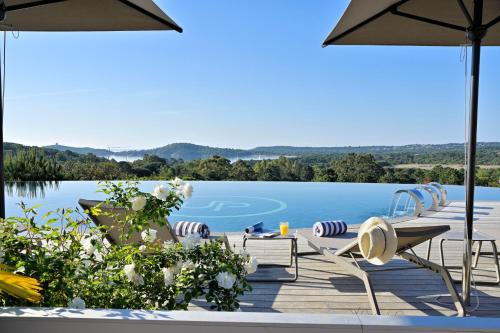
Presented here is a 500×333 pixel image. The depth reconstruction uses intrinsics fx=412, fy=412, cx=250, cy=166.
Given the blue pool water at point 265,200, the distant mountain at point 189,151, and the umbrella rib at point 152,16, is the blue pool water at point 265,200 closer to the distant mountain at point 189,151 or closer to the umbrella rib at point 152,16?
the distant mountain at point 189,151

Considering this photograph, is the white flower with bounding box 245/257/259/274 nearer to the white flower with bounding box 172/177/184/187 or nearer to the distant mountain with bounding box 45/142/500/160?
the white flower with bounding box 172/177/184/187

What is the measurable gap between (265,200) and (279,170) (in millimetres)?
3164

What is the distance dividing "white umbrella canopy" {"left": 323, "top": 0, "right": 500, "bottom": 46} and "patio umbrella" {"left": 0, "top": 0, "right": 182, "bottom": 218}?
4.53 feet

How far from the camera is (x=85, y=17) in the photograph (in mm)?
3332

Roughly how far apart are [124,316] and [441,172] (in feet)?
51.6

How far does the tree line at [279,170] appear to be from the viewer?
14.3 metres

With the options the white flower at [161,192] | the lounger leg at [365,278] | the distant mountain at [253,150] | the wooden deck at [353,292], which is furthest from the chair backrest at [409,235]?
the distant mountain at [253,150]

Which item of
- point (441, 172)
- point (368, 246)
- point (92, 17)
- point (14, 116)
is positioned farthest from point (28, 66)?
point (441, 172)

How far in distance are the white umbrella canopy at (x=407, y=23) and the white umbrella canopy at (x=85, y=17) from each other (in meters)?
1.38

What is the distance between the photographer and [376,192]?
13469 millimetres

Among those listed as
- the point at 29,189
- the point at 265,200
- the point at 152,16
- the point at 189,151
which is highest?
the point at 152,16

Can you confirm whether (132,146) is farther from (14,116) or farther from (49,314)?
(49,314)

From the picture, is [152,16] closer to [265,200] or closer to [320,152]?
[265,200]

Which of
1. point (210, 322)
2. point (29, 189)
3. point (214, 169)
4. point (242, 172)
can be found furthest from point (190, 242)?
point (242, 172)
